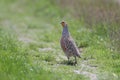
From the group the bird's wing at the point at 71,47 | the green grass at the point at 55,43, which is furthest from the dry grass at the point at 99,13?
the bird's wing at the point at 71,47

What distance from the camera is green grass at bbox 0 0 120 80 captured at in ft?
34.4

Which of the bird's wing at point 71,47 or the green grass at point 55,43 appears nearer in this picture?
the green grass at point 55,43

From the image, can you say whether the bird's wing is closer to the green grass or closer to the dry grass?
the green grass

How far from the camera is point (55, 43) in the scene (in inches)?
617

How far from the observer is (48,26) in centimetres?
1970

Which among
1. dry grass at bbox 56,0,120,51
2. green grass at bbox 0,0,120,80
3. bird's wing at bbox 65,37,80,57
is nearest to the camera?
green grass at bbox 0,0,120,80

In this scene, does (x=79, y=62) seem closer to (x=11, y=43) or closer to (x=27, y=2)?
(x=11, y=43)

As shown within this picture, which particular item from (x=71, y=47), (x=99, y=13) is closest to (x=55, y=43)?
(x=99, y=13)

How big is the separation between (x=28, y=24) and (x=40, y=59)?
7.32 m

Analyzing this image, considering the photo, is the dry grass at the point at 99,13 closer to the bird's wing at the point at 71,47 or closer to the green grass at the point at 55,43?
the green grass at the point at 55,43

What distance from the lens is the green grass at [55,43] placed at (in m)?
10.5

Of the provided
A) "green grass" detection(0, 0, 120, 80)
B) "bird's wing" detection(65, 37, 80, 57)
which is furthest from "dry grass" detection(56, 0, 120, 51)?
"bird's wing" detection(65, 37, 80, 57)

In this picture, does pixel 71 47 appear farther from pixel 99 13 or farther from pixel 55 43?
pixel 99 13

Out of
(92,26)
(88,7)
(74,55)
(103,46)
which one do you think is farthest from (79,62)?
(88,7)
